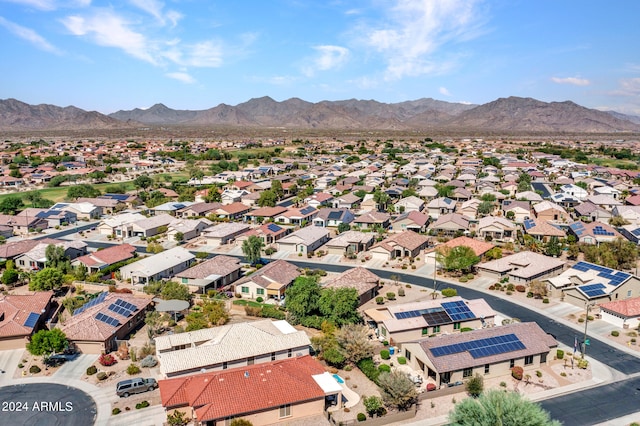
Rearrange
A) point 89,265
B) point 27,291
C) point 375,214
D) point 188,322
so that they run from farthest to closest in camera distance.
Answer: point 375,214, point 89,265, point 27,291, point 188,322

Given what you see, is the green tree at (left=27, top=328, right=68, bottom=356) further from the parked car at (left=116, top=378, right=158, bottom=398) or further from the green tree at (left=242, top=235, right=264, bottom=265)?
the green tree at (left=242, top=235, right=264, bottom=265)

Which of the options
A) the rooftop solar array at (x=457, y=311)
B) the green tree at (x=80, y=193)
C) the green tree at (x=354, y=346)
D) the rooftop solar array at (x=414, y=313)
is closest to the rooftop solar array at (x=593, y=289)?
the rooftop solar array at (x=457, y=311)

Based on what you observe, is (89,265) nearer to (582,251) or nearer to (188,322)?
(188,322)

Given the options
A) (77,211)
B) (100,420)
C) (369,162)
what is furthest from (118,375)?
(369,162)

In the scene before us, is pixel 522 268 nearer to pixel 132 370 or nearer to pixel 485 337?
pixel 485 337

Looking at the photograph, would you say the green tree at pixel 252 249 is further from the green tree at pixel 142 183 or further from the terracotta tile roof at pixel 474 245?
the green tree at pixel 142 183

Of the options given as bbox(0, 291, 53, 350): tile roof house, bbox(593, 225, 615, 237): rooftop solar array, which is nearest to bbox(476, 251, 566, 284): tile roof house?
bbox(593, 225, 615, 237): rooftop solar array
